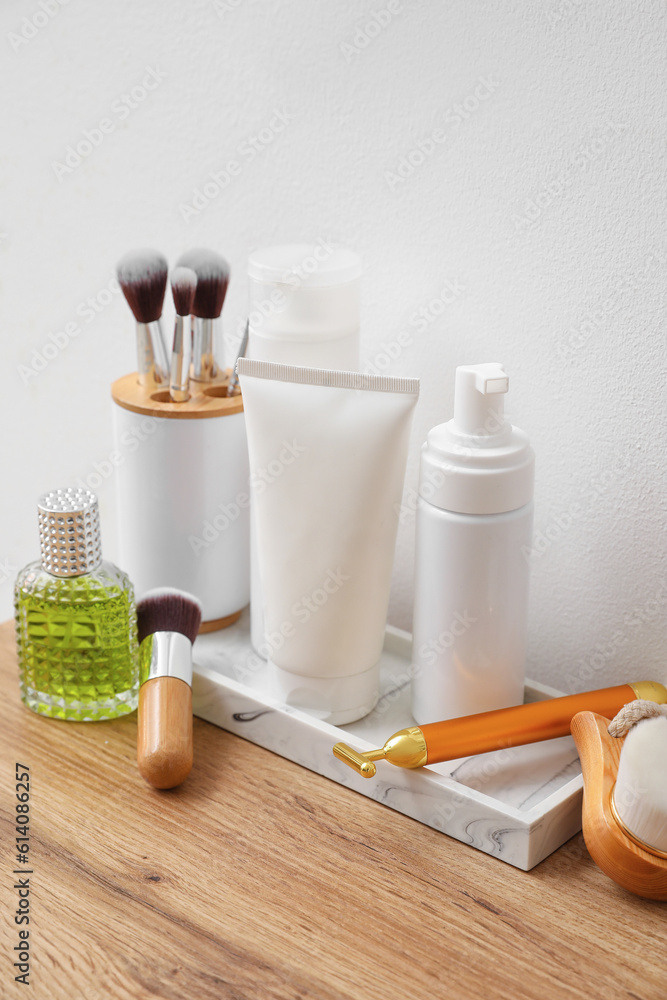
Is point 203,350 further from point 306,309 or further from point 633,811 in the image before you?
point 633,811

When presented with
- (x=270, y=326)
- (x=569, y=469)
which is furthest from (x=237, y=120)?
(x=569, y=469)

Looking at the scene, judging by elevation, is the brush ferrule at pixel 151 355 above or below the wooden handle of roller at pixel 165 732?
above

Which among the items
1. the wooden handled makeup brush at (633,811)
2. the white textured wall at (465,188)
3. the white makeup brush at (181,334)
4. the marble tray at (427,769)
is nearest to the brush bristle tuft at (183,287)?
the white makeup brush at (181,334)

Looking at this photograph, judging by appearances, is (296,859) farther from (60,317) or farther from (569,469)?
(60,317)

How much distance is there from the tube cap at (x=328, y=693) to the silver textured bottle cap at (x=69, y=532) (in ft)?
0.40

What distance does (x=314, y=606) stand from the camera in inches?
21.2

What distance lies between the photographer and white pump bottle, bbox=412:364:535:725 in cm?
49

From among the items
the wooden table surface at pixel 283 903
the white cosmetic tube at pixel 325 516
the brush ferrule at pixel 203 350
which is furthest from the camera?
the brush ferrule at pixel 203 350

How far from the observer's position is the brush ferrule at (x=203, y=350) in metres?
0.62

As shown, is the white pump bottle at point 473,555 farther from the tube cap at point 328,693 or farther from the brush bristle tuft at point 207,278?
the brush bristle tuft at point 207,278

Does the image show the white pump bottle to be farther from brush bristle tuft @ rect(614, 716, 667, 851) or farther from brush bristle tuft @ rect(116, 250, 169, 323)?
brush bristle tuft @ rect(116, 250, 169, 323)

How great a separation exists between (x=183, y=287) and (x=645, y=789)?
362mm

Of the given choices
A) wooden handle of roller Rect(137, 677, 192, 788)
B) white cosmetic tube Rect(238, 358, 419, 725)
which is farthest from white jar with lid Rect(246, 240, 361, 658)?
wooden handle of roller Rect(137, 677, 192, 788)

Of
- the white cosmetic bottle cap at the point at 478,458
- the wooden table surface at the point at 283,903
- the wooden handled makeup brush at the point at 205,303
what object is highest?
the wooden handled makeup brush at the point at 205,303
